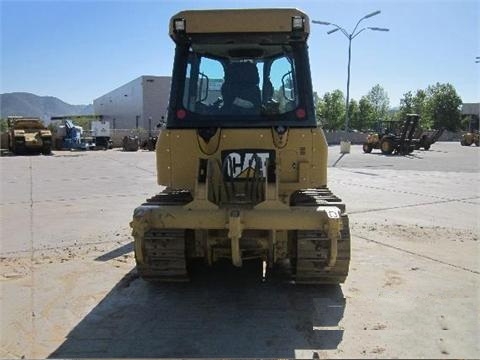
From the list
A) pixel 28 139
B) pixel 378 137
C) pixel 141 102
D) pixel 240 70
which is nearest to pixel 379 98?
pixel 141 102

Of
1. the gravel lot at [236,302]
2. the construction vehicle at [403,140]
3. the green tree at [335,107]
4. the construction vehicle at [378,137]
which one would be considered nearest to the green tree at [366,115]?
the green tree at [335,107]

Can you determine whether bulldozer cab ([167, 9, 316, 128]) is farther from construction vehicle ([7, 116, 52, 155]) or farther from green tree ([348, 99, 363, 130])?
green tree ([348, 99, 363, 130])

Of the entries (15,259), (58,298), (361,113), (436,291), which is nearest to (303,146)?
(436,291)

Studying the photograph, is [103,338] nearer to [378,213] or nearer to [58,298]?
[58,298]

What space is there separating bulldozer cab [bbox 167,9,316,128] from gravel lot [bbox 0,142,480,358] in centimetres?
181

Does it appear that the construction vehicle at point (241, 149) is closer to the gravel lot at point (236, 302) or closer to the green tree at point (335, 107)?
the gravel lot at point (236, 302)

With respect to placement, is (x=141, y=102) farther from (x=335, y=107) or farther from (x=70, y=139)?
(x=335, y=107)

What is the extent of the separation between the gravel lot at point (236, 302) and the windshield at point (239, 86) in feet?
6.03

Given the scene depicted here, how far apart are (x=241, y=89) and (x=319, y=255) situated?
198 cm

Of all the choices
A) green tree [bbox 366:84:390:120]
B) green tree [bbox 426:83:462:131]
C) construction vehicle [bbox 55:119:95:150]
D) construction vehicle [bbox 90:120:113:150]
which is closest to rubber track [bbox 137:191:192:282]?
construction vehicle [bbox 55:119:95:150]

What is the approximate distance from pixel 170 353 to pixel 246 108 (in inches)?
103

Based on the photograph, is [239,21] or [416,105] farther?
[416,105]

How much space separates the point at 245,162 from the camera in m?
4.98

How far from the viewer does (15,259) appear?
6445mm
